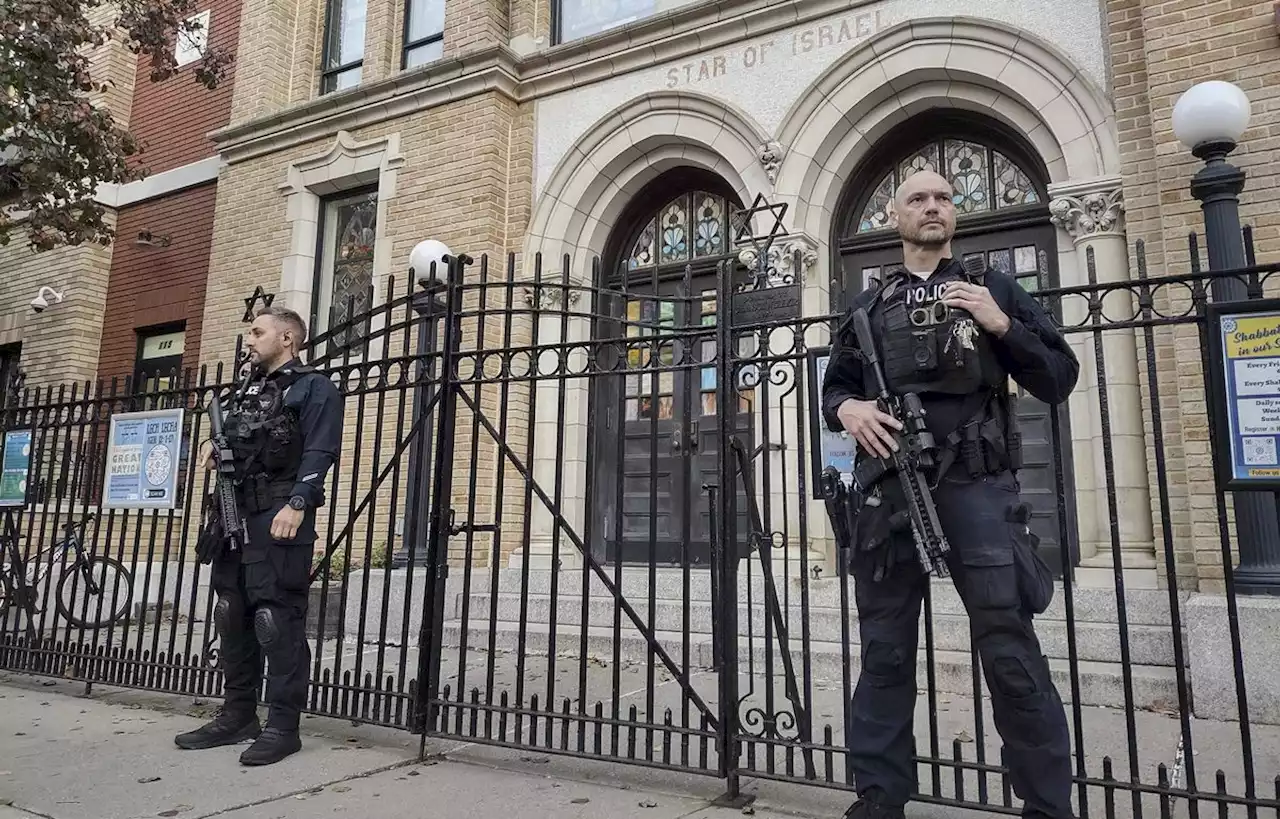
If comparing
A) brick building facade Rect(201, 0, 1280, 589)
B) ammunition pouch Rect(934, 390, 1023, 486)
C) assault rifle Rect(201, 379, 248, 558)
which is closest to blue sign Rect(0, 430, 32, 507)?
assault rifle Rect(201, 379, 248, 558)

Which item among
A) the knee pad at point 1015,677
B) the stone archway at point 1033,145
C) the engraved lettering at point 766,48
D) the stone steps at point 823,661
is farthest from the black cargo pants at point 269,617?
the engraved lettering at point 766,48

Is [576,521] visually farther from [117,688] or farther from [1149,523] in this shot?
[1149,523]

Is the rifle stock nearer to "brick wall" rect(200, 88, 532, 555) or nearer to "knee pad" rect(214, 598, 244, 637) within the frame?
"knee pad" rect(214, 598, 244, 637)

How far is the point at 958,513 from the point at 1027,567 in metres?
0.25

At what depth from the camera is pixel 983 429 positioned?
275 centimetres

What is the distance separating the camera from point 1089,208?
21.0ft

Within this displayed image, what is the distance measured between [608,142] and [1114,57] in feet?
14.6

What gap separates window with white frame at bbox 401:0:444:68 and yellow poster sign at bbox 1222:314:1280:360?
29.9 feet

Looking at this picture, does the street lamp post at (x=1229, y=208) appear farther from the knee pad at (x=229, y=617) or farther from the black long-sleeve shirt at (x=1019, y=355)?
the knee pad at (x=229, y=617)

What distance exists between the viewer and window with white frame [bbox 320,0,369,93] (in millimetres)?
10953

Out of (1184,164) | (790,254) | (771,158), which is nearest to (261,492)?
(790,254)

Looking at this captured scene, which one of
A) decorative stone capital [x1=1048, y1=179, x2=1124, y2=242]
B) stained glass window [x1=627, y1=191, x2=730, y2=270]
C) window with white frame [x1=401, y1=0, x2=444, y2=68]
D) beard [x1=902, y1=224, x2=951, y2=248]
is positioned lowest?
beard [x1=902, y1=224, x2=951, y2=248]

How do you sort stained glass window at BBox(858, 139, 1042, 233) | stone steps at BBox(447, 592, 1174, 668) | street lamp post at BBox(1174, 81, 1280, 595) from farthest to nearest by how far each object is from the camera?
stained glass window at BBox(858, 139, 1042, 233), stone steps at BBox(447, 592, 1174, 668), street lamp post at BBox(1174, 81, 1280, 595)

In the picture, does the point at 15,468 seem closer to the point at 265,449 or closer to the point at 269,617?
the point at 265,449
